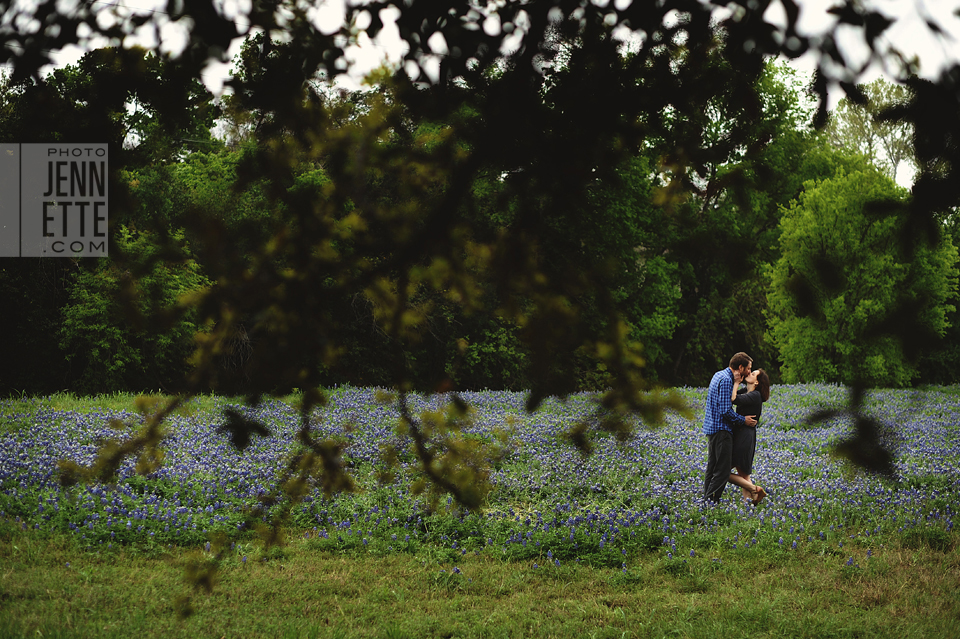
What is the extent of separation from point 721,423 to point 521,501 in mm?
2200

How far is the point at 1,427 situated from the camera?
356 inches

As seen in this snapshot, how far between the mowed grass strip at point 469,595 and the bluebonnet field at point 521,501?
0.27 meters

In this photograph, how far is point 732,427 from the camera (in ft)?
24.0

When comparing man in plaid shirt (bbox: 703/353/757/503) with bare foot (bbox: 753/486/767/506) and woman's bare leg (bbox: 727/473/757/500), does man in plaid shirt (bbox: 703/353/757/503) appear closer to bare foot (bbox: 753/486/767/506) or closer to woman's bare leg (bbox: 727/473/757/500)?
woman's bare leg (bbox: 727/473/757/500)

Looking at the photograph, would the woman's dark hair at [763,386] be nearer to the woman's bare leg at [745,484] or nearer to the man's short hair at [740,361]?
the man's short hair at [740,361]

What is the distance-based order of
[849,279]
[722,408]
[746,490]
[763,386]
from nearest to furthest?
1. [722,408]
2. [746,490]
3. [763,386]
4. [849,279]

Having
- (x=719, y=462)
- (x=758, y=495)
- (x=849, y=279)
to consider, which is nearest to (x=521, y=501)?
(x=719, y=462)

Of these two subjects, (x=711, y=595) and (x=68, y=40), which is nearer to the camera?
(x=68, y=40)

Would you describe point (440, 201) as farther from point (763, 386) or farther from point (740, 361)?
point (763, 386)

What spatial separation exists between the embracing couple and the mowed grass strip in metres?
1.32

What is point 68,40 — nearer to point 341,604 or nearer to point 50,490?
point 341,604

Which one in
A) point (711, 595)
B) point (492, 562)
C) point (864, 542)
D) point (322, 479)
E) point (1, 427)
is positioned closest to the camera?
point (322, 479)

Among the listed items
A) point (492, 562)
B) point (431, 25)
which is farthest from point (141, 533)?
point (431, 25)

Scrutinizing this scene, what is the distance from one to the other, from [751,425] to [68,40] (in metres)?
6.98
